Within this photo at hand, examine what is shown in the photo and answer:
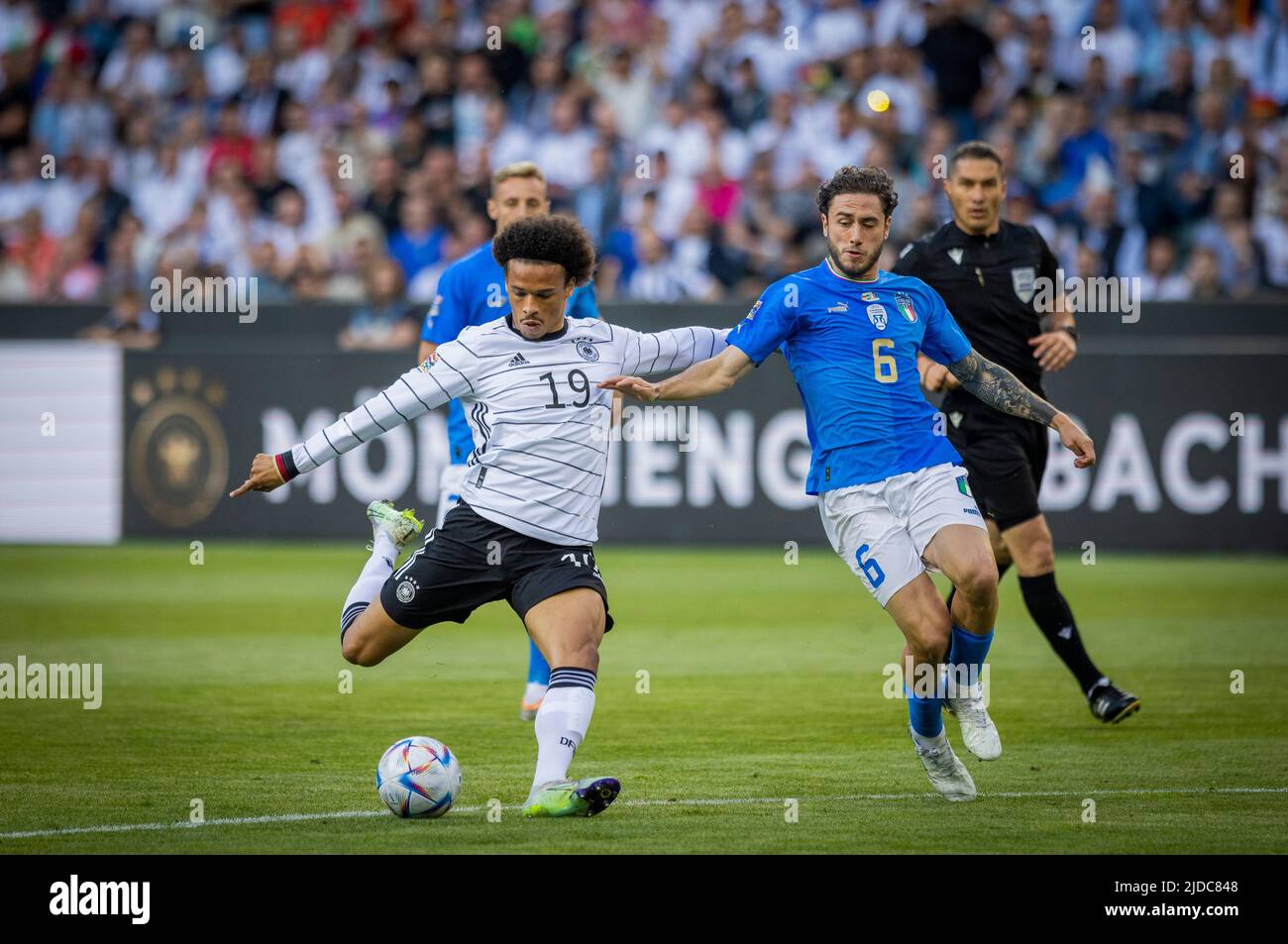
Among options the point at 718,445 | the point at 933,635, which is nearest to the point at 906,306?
the point at 933,635

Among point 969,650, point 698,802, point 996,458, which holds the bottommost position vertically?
point 698,802

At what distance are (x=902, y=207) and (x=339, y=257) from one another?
551 centimetres

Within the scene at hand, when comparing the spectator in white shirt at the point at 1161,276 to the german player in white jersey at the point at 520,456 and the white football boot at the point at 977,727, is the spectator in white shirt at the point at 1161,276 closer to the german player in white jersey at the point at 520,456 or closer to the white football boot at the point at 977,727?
the white football boot at the point at 977,727

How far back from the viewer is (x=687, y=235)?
56.3 feet

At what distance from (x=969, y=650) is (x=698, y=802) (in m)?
1.57

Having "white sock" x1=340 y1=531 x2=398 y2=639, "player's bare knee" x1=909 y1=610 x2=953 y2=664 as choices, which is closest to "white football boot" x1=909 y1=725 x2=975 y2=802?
"player's bare knee" x1=909 y1=610 x2=953 y2=664

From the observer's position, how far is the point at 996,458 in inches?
339

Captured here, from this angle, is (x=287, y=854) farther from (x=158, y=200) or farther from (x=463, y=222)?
(x=158, y=200)

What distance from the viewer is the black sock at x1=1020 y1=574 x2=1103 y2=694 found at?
849cm

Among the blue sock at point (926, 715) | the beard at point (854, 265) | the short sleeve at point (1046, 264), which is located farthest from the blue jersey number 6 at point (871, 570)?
the short sleeve at point (1046, 264)

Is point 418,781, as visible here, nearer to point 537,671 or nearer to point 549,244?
point 549,244

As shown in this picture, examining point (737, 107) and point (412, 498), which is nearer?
point (412, 498)

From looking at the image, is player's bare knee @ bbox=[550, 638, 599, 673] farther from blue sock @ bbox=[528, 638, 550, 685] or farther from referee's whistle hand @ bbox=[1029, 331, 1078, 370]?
referee's whistle hand @ bbox=[1029, 331, 1078, 370]
